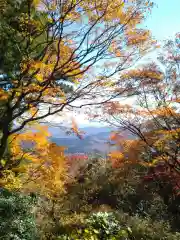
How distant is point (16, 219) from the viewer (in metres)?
7.37

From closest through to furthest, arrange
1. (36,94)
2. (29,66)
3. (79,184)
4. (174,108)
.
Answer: (29,66) < (36,94) < (174,108) < (79,184)

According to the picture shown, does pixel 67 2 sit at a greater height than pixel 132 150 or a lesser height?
greater

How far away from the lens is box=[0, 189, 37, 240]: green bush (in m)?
6.92

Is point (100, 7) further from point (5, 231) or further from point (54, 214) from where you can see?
point (54, 214)

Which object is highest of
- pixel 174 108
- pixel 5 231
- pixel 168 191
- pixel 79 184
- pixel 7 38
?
pixel 7 38

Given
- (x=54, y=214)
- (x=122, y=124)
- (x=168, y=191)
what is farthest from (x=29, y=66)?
(x=168, y=191)

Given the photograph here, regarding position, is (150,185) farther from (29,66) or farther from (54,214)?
(29,66)

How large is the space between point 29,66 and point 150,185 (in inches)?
513

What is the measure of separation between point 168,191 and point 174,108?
6.35 m

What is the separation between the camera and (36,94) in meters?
7.40

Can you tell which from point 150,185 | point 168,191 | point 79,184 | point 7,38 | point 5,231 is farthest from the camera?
point 79,184

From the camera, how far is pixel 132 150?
566 inches

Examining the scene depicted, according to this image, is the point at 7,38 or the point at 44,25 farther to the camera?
the point at 7,38

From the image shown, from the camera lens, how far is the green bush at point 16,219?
6.92m
